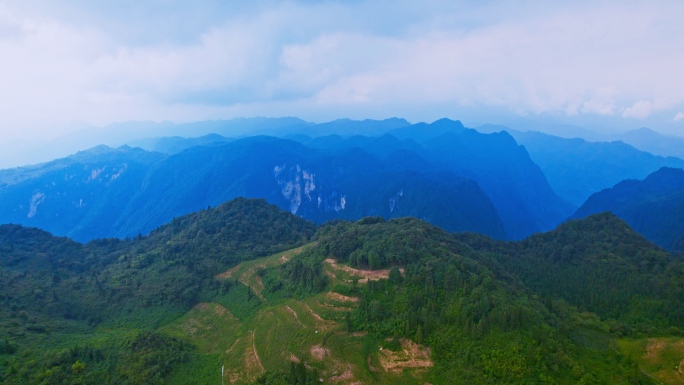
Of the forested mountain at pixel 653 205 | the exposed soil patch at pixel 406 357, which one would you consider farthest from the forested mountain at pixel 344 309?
the forested mountain at pixel 653 205

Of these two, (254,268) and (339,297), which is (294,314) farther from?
(254,268)

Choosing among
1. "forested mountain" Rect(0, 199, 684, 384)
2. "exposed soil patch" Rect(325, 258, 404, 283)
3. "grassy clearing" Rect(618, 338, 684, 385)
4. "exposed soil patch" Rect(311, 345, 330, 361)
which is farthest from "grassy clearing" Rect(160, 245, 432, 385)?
"grassy clearing" Rect(618, 338, 684, 385)

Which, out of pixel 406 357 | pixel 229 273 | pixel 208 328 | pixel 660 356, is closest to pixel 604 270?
pixel 660 356

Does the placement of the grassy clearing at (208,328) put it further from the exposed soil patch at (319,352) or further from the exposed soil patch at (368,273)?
the exposed soil patch at (368,273)

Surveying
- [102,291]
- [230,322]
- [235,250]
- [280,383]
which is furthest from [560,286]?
[102,291]

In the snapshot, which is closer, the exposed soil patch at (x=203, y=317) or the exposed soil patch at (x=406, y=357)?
the exposed soil patch at (x=406, y=357)

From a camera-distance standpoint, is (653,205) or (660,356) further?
(653,205)
